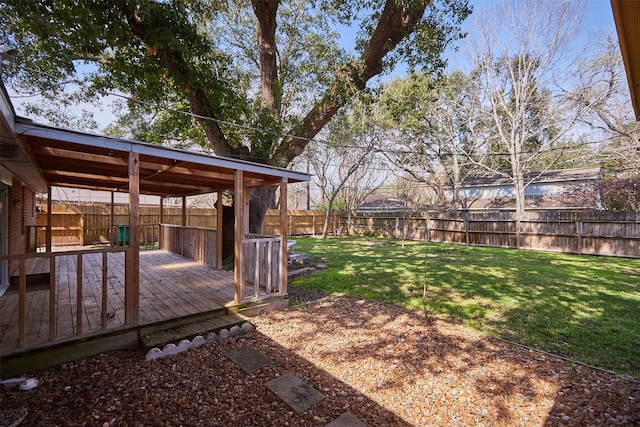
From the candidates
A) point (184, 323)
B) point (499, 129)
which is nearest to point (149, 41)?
point (184, 323)

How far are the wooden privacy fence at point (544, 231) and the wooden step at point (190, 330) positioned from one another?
6.05 metres

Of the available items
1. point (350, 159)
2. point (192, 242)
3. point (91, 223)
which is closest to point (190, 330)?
point (192, 242)

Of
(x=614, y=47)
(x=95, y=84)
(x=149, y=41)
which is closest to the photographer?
(x=149, y=41)

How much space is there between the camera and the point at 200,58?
21.0 feet

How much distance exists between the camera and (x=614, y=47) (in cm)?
1169

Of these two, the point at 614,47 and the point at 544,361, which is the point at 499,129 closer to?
the point at 614,47

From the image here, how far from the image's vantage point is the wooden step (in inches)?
132

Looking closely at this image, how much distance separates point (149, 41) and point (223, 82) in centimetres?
170

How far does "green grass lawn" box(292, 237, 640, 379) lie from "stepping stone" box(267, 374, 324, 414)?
2.45 meters

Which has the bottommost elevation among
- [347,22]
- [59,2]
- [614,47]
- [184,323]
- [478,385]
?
[478,385]

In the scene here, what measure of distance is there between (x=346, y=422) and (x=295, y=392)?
0.57 m

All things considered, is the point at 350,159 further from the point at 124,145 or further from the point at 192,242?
the point at 124,145

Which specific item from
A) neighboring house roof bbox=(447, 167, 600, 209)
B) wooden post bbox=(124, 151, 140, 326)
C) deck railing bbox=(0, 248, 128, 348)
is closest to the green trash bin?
deck railing bbox=(0, 248, 128, 348)

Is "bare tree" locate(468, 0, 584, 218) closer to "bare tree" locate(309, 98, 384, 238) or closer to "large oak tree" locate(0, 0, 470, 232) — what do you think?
"bare tree" locate(309, 98, 384, 238)
